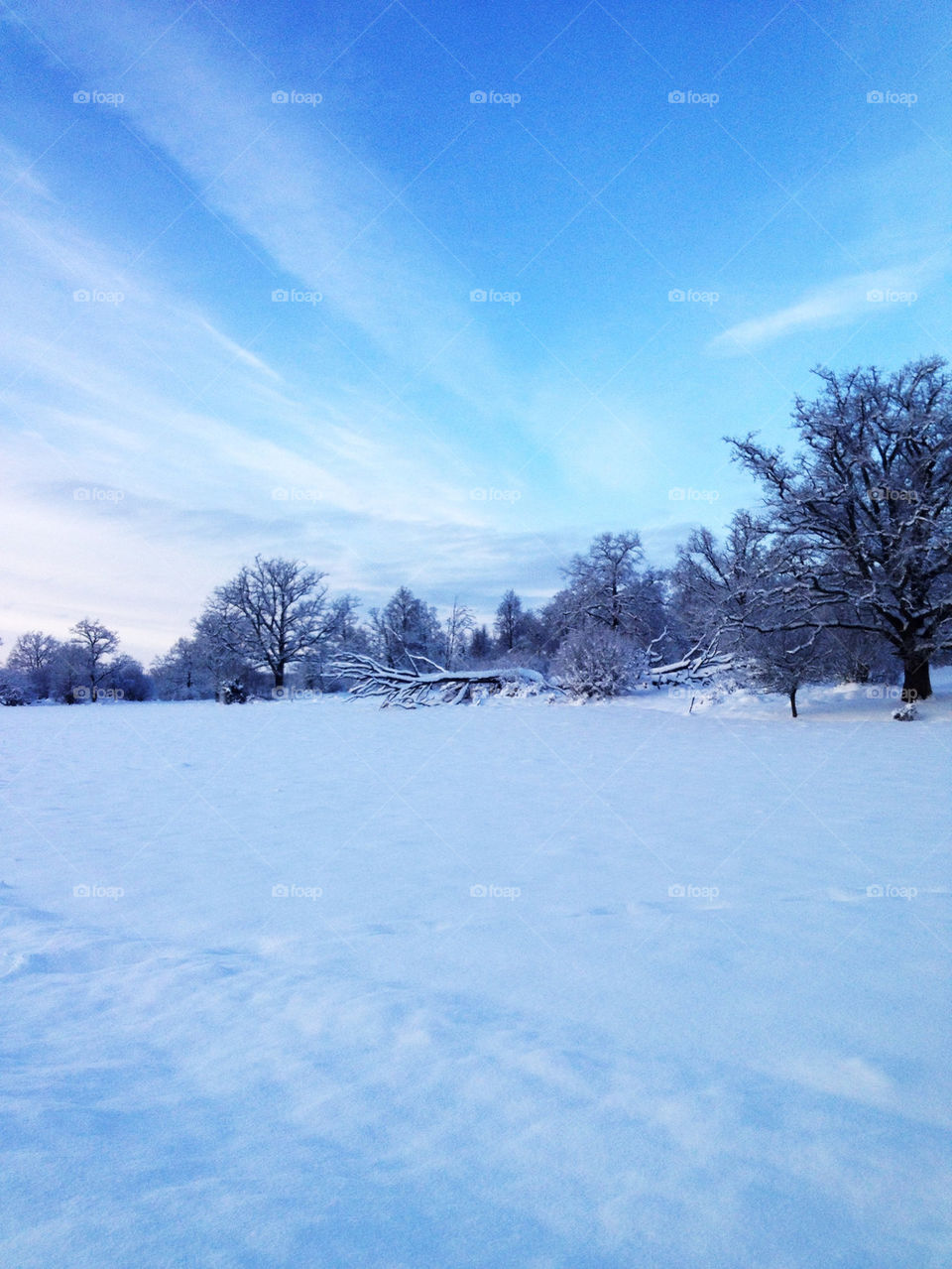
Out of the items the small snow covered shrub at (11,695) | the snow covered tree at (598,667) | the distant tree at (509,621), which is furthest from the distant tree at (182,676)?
the snow covered tree at (598,667)

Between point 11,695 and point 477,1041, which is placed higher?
point 11,695

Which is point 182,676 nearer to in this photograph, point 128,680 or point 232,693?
point 128,680

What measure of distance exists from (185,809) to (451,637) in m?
44.1

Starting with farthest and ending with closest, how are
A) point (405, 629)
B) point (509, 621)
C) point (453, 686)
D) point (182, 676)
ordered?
1. point (509, 621)
2. point (182, 676)
3. point (405, 629)
4. point (453, 686)

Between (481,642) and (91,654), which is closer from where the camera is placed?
(91,654)

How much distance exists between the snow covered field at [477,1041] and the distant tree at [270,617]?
32459mm

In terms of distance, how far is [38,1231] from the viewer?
1.49 meters

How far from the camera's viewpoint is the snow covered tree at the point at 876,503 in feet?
50.5

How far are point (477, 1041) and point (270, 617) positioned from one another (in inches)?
1458

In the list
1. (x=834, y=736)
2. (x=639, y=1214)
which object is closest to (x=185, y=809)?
(x=639, y=1214)

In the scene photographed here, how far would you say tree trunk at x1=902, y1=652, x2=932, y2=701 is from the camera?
16.1m

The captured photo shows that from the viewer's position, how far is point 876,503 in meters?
16.4

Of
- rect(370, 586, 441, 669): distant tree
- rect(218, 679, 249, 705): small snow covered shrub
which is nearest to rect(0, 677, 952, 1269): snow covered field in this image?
rect(218, 679, 249, 705): small snow covered shrub

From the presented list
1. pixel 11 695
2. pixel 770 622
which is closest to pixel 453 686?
pixel 770 622
